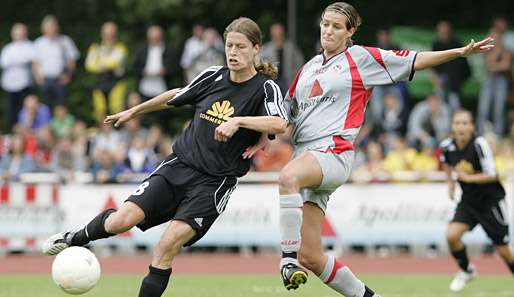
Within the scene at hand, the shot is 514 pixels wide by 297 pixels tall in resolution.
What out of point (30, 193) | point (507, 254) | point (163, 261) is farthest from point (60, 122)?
point (163, 261)

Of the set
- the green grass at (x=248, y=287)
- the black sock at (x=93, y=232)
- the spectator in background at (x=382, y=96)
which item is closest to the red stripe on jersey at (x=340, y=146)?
the black sock at (x=93, y=232)

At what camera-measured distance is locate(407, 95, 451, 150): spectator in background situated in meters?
18.8

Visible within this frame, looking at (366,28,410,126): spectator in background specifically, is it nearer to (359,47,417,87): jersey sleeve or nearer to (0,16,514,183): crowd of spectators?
(0,16,514,183): crowd of spectators

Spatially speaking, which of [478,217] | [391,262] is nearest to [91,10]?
[391,262]

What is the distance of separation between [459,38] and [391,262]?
6653mm

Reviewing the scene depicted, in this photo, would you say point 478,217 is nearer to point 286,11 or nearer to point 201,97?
point 201,97

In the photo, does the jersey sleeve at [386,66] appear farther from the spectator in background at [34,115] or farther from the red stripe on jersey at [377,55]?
the spectator in background at [34,115]

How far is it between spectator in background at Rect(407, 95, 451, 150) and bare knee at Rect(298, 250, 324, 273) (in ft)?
33.1

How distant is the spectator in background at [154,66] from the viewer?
62.7 feet

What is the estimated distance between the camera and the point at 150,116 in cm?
2058

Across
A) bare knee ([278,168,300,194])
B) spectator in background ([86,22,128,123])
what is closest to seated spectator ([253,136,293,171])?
spectator in background ([86,22,128,123])

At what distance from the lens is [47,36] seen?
1944cm

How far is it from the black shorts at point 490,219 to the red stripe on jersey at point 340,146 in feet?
14.1

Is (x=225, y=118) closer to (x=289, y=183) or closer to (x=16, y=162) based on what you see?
(x=289, y=183)
